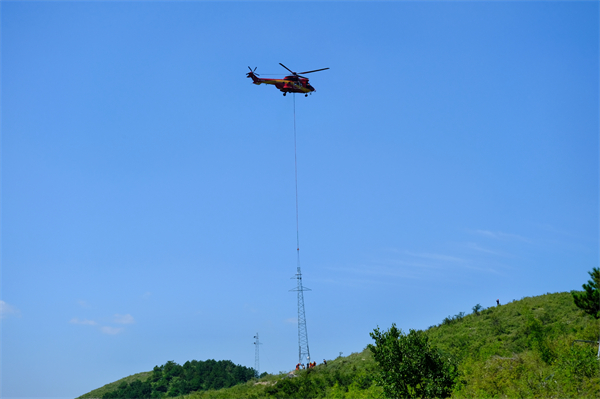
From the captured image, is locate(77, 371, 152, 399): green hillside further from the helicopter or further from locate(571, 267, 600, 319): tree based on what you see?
locate(571, 267, 600, 319): tree

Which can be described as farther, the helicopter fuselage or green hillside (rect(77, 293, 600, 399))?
the helicopter fuselage

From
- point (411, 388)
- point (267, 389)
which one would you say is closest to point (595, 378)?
point (411, 388)

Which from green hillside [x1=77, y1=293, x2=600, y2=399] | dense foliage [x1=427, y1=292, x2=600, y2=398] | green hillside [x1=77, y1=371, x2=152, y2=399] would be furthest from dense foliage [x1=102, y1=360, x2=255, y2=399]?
dense foliage [x1=427, y1=292, x2=600, y2=398]

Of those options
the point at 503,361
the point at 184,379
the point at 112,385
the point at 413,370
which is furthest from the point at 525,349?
the point at 112,385

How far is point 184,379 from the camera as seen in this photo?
10194 cm

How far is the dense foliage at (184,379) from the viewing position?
9625 cm

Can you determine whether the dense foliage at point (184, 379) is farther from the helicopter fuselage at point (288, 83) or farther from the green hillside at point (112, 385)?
the helicopter fuselage at point (288, 83)

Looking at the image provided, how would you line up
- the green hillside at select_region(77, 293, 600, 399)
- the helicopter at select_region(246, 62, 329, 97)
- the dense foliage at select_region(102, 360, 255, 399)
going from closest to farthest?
1. the green hillside at select_region(77, 293, 600, 399)
2. the helicopter at select_region(246, 62, 329, 97)
3. the dense foliage at select_region(102, 360, 255, 399)

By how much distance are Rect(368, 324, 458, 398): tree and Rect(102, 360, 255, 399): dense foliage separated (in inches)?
2550

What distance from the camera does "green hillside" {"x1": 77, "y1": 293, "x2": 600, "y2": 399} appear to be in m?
39.5

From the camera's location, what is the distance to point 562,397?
3662 cm

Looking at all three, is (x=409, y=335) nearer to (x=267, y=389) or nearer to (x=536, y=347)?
(x=536, y=347)

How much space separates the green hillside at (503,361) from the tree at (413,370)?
1.63 m

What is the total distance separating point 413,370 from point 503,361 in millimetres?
15720
